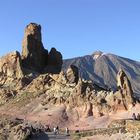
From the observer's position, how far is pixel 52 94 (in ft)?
260

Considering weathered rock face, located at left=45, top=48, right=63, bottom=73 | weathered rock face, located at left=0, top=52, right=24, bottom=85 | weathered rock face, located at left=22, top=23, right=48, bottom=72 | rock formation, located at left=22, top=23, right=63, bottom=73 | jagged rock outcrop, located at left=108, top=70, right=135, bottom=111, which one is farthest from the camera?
weathered rock face, located at left=45, top=48, right=63, bottom=73

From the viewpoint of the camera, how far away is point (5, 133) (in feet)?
168

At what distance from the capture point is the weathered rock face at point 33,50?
98450 millimetres

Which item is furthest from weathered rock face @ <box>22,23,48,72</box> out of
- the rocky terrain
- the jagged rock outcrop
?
the jagged rock outcrop

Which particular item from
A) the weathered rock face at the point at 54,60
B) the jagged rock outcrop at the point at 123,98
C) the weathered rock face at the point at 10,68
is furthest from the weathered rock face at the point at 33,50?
the jagged rock outcrop at the point at 123,98

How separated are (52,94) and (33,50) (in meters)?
22.9

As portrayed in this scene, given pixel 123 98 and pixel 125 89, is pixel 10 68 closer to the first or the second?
pixel 125 89

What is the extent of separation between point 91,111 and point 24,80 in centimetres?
2284

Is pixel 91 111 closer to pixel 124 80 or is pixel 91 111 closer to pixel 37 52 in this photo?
pixel 124 80

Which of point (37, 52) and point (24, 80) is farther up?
point (37, 52)

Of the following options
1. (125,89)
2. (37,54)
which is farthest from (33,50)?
(125,89)

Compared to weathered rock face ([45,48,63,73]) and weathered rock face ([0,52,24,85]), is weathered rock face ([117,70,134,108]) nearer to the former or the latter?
weathered rock face ([0,52,24,85])

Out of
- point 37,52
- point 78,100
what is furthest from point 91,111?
point 37,52

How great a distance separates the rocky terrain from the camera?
223 feet
